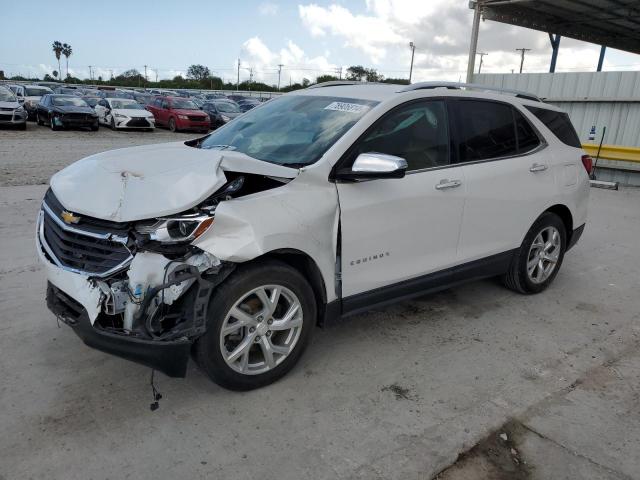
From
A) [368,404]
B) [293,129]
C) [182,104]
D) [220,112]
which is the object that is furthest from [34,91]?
[368,404]

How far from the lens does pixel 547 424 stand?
2.92 metres

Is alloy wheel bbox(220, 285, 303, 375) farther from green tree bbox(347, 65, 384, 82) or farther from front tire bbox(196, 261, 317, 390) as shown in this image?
green tree bbox(347, 65, 384, 82)

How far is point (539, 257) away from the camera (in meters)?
4.76

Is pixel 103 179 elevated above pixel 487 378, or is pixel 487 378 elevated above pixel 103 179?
pixel 103 179

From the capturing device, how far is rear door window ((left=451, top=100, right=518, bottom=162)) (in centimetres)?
394

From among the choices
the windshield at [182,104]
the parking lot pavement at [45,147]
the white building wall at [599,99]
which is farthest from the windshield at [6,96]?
the white building wall at [599,99]

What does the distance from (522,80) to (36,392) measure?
15286mm

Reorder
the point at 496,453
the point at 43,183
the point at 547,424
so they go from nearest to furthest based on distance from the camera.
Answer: the point at 496,453 < the point at 547,424 < the point at 43,183

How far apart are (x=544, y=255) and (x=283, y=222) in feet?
9.87

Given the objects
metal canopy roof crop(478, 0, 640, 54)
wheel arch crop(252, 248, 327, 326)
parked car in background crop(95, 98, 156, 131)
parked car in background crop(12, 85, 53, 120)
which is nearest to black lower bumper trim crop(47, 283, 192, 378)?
wheel arch crop(252, 248, 327, 326)

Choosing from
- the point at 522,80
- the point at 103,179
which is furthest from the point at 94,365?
the point at 522,80

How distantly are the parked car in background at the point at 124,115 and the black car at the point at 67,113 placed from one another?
1.07 m

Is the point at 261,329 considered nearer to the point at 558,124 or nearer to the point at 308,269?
the point at 308,269

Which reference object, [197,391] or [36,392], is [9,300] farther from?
[197,391]
